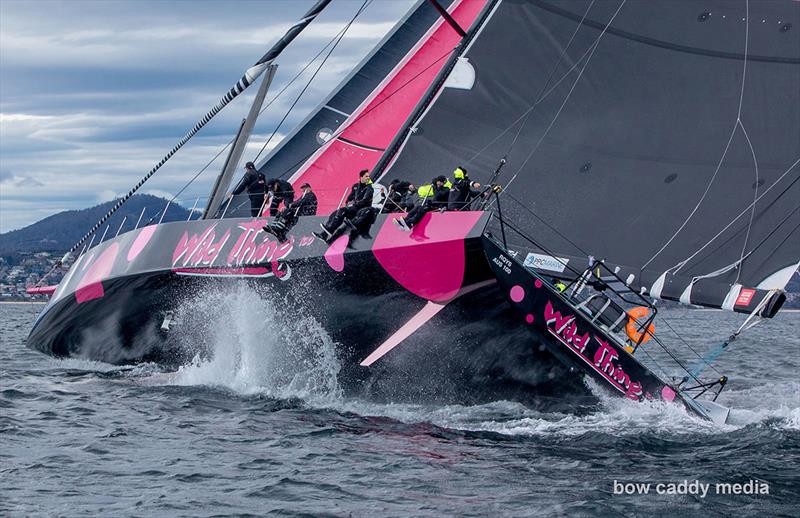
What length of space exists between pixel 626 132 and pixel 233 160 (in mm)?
4824

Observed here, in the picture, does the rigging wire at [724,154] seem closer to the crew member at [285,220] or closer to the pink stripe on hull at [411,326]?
the pink stripe on hull at [411,326]

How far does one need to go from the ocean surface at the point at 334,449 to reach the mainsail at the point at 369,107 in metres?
3.76

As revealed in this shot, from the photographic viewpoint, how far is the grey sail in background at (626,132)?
466 inches

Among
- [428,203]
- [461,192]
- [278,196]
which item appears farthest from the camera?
[278,196]

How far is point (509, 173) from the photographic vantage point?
12047 millimetres

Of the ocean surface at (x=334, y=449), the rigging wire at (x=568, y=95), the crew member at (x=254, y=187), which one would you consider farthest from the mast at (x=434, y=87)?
the ocean surface at (x=334, y=449)

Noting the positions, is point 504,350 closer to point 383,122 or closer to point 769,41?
point 769,41

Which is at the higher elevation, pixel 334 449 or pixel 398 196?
pixel 398 196

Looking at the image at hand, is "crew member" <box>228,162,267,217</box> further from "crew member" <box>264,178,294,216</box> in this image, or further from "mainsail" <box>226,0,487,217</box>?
"mainsail" <box>226,0,487,217</box>

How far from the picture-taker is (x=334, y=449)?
8.57 meters

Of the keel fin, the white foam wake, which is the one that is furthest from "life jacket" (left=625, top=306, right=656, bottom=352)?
the white foam wake

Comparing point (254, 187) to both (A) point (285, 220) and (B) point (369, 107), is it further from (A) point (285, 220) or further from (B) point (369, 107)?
(B) point (369, 107)

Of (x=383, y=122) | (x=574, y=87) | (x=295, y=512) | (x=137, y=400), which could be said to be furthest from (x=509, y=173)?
(x=295, y=512)

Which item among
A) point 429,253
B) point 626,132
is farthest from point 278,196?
point 626,132
